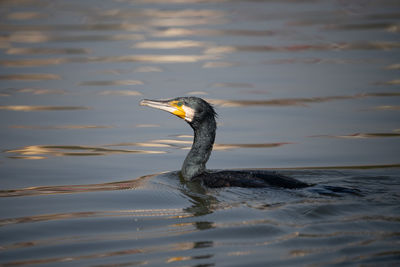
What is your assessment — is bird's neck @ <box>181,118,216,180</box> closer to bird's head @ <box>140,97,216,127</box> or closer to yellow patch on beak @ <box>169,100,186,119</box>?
bird's head @ <box>140,97,216,127</box>

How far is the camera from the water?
702cm

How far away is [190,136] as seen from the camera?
12.3 metres

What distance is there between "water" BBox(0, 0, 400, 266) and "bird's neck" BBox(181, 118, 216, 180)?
0.87ft

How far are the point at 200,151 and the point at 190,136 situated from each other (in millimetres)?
2475

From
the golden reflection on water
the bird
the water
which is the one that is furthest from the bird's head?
the golden reflection on water

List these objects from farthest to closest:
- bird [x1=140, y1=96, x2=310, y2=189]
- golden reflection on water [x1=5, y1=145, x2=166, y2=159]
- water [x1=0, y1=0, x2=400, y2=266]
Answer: golden reflection on water [x1=5, y1=145, x2=166, y2=159] < bird [x1=140, y1=96, x2=310, y2=189] < water [x1=0, y1=0, x2=400, y2=266]

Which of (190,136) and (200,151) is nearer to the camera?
(200,151)

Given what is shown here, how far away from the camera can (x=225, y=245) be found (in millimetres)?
6914

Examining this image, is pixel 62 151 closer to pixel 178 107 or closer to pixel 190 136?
pixel 190 136

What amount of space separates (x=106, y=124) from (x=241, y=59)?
240 inches

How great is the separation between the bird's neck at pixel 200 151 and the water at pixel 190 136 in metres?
0.26

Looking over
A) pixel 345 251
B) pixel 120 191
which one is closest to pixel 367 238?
pixel 345 251

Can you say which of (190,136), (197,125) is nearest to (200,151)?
(197,125)

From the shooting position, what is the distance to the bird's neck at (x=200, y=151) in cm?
976
